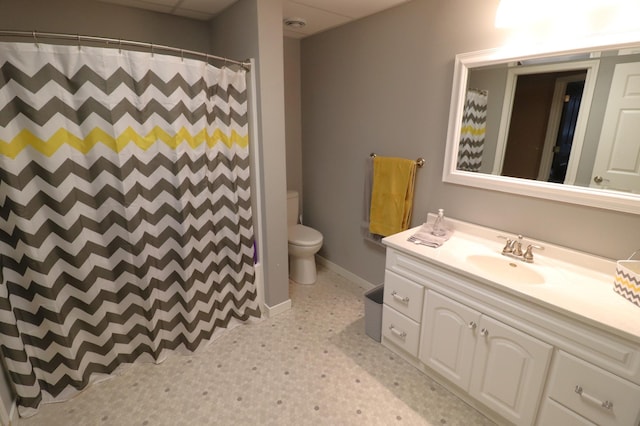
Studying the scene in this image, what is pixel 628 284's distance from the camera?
1219 mm

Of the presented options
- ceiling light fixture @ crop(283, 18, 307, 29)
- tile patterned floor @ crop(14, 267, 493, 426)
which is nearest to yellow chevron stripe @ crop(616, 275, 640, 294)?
tile patterned floor @ crop(14, 267, 493, 426)

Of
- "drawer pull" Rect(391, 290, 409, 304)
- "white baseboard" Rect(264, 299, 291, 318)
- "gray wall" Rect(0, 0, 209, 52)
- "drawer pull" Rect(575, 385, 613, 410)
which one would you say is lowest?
"white baseboard" Rect(264, 299, 291, 318)

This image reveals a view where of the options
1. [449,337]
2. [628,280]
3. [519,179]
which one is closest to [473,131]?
[519,179]

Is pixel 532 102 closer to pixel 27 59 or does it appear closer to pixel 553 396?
pixel 553 396

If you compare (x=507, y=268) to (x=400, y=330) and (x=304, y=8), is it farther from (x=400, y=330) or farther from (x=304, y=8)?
(x=304, y=8)

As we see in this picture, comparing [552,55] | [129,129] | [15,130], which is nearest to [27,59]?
[15,130]

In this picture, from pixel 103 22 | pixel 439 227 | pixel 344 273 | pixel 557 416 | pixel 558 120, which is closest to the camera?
pixel 557 416

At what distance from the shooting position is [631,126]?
4.35 feet

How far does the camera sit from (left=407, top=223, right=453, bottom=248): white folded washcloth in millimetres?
1786

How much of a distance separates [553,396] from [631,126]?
1.18 m

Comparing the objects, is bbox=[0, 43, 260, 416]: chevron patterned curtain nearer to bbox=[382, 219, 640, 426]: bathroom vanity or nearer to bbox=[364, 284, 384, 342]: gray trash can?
bbox=[364, 284, 384, 342]: gray trash can

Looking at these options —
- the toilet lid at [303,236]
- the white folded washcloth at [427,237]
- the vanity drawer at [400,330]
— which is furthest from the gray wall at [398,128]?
the vanity drawer at [400,330]

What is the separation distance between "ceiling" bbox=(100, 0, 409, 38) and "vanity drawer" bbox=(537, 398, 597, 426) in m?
2.29

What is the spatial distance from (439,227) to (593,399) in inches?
39.9
